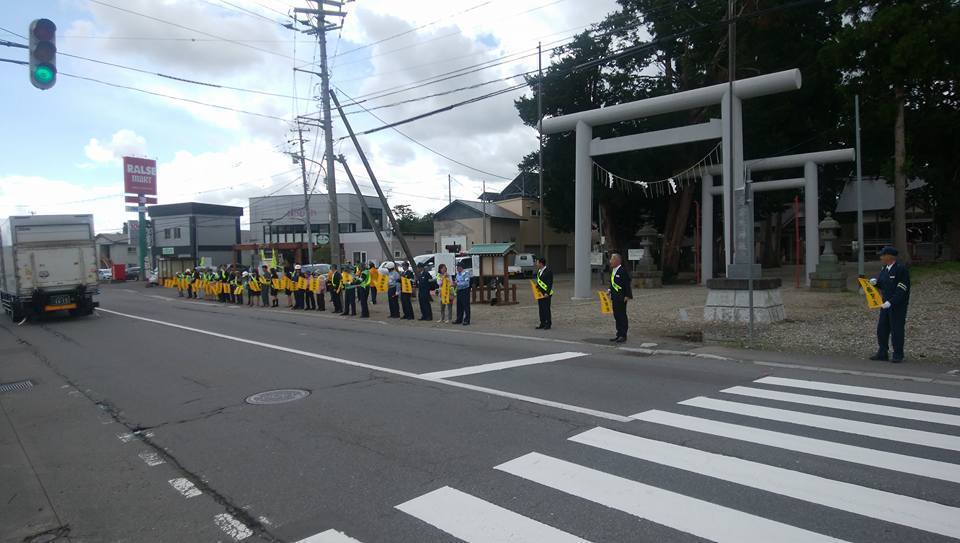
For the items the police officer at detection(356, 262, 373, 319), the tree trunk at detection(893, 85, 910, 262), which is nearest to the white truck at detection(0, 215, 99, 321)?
the police officer at detection(356, 262, 373, 319)

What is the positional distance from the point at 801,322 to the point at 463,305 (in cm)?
826

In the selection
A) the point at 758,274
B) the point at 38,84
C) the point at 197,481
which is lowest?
the point at 197,481

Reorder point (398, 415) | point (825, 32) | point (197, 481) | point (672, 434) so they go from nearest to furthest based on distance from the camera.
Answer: point (197, 481) < point (672, 434) < point (398, 415) < point (825, 32)

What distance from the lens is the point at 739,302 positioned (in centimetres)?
1280

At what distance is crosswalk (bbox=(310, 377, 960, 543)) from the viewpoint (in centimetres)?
371

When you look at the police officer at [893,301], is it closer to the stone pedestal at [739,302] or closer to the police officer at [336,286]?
the stone pedestal at [739,302]

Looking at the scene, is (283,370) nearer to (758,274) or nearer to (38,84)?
(38,84)

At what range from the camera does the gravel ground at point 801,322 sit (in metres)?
10.6

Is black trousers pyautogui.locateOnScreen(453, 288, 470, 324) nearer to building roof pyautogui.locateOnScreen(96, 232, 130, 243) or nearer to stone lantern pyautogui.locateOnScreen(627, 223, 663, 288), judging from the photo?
stone lantern pyautogui.locateOnScreen(627, 223, 663, 288)

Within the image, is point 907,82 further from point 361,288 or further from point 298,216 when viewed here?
point 298,216

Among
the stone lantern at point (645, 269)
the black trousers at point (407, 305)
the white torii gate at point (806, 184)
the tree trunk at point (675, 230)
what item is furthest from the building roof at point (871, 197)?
the black trousers at point (407, 305)

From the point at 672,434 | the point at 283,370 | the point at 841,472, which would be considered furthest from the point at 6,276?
the point at 841,472

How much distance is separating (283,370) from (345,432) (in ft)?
13.5

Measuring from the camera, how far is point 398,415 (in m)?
6.65
